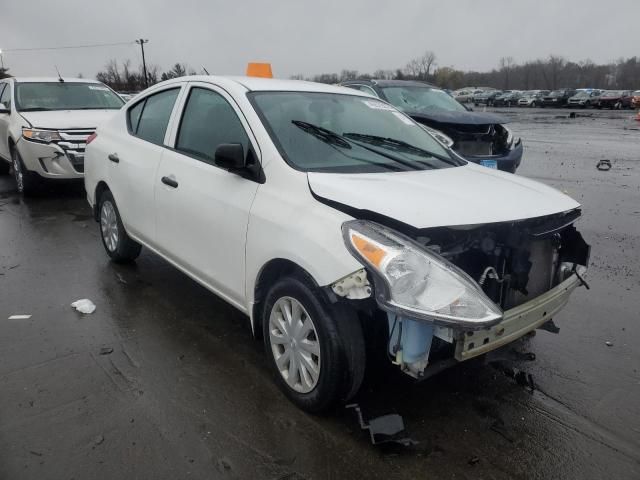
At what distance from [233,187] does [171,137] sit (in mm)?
1101

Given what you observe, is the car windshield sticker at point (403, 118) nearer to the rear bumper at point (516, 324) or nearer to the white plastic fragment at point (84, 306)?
the rear bumper at point (516, 324)

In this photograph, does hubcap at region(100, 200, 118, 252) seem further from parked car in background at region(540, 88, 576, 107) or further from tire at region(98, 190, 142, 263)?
parked car in background at region(540, 88, 576, 107)

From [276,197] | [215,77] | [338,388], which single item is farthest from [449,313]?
[215,77]

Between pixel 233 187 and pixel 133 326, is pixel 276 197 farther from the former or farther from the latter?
pixel 133 326

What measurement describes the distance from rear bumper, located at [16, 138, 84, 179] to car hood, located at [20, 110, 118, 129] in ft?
1.14

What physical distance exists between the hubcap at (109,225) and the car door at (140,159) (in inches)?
11.5

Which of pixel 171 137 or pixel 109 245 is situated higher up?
pixel 171 137

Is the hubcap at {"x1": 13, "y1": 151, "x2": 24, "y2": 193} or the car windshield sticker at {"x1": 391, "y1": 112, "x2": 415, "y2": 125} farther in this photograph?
the hubcap at {"x1": 13, "y1": 151, "x2": 24, "y2": 193}

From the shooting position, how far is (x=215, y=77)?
385 cm

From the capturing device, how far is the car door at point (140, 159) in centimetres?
421

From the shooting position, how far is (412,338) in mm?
2434

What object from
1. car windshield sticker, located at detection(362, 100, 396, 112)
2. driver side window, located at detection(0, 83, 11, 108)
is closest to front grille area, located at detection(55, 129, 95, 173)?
driver side window, located at detection(0, 83, 11, 108)

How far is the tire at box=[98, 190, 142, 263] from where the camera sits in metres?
4.98

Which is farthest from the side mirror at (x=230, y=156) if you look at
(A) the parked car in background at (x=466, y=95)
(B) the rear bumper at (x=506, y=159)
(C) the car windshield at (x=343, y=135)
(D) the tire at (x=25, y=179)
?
(A) the parked car in background at (x=466, y=95)
